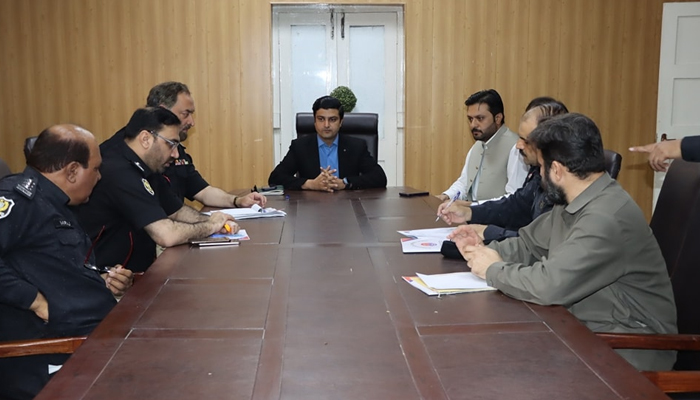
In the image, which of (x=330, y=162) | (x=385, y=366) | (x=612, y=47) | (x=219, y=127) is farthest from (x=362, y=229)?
(x=612, y=47)

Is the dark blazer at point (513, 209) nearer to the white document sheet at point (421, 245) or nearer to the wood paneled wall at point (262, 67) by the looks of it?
the white document sheet at point (421, 245)

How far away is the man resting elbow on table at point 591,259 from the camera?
1799mm

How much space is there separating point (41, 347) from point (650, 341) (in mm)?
1570

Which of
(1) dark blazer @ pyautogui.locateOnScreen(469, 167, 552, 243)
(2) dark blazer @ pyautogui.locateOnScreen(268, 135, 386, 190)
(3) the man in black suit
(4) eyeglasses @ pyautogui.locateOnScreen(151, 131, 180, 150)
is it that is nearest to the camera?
(4) eyeglasses @ pyautogui.locateOnScreen(151, 131, 180, 150)

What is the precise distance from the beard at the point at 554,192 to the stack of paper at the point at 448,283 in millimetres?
350

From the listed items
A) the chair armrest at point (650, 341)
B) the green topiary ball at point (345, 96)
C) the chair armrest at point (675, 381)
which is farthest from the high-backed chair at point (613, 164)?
the green topiary ball at point (345, 96)

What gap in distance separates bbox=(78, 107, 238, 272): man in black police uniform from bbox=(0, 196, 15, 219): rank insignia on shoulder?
25.9 inches

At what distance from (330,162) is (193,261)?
255cm

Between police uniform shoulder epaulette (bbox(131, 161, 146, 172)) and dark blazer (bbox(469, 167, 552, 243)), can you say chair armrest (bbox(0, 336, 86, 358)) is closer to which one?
police uniform shoulder epaulette (bbox(131, 161, 146, 172))

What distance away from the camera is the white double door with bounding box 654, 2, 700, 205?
20.3 ft

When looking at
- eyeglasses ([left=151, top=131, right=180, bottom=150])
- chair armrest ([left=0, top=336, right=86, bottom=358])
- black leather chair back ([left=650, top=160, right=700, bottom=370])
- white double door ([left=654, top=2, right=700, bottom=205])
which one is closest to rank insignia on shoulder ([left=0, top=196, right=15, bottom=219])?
chair armrest ([left=0, top=336, right=86, bottom=358])

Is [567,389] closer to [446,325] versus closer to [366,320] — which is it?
[446,325]

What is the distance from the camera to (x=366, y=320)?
1.64 m

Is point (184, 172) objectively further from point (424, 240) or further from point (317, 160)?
point (424, 240)
